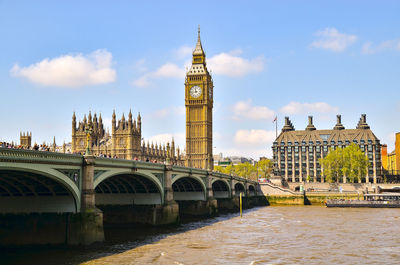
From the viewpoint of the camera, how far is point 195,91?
173375 millimetres

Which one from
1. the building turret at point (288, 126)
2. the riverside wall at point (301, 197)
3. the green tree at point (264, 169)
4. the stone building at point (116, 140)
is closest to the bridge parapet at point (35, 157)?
the riverside wall at point (301, 197)

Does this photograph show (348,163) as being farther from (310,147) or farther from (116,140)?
(116,140)

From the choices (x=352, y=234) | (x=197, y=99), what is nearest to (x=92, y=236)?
(x=352, y=234)

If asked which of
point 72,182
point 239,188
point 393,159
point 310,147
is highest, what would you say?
point 310,147

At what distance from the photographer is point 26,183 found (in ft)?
116

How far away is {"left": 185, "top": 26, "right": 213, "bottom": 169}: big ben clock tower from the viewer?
172 meters

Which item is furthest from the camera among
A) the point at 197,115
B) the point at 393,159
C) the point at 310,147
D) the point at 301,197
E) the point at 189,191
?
the point at 393,159

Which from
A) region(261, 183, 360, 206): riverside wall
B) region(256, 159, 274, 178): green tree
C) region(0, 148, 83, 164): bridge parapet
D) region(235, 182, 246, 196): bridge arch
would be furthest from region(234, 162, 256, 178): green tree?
region(0, 148, 83, 164): bridge parapet

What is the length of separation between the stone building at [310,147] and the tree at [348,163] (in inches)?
825

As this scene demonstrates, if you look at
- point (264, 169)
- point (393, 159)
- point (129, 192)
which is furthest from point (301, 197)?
point (393, 159)

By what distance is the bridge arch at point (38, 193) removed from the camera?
110ft

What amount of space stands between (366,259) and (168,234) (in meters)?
19.2

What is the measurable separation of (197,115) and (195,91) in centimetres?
842

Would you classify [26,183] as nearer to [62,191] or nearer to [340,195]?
[62,191]
